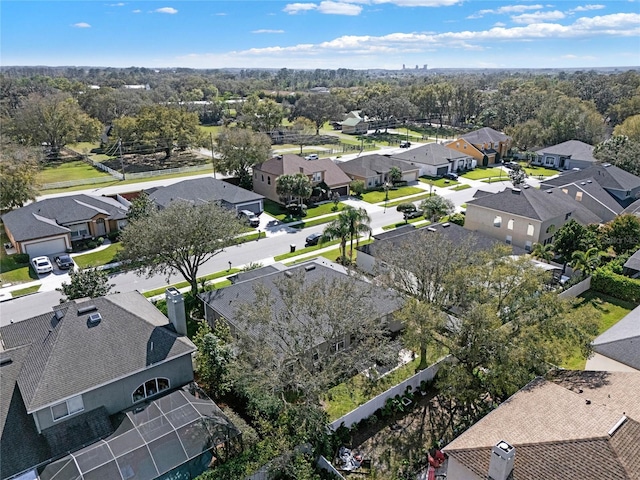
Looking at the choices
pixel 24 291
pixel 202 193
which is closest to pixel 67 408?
pixel 24 291

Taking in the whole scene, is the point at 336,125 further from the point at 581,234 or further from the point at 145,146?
the point at 581,234

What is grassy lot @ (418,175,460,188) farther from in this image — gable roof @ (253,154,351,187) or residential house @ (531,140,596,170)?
residential house @ (531,140,596,170)

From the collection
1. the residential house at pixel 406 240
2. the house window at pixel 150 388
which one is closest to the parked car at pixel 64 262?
the house window at pixel 150 388

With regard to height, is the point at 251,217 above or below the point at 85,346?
below

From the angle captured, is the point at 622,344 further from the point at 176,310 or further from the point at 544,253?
the point at 176,310

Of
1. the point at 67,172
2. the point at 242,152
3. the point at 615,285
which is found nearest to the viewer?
the point at 615,285

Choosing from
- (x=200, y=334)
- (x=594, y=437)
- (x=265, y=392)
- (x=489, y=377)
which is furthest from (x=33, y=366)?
(x=594, y=437)

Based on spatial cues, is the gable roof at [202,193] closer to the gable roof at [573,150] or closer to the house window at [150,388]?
the house window at [150,388]
